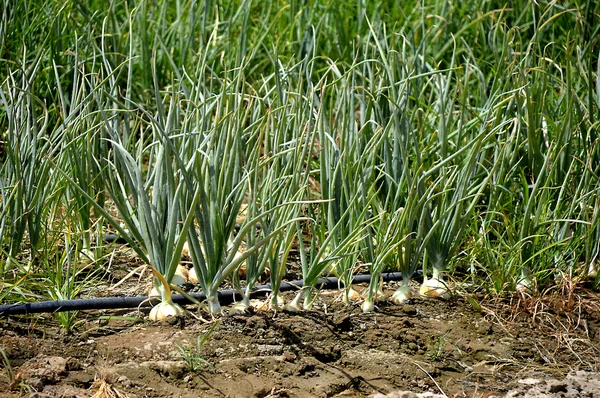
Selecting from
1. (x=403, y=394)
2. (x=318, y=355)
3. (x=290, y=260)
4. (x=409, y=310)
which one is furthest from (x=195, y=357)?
(x=290, y=260)

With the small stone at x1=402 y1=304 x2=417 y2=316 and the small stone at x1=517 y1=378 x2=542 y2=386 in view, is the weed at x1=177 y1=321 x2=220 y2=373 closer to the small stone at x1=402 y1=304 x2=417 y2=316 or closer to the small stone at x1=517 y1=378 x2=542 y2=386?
the small stone at x1=402 y1=304 x2=417 y2=316

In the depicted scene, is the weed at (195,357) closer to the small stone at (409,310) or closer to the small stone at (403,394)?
the small stone at (403,394)

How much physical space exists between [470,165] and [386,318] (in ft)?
1.95

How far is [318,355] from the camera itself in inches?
94.7

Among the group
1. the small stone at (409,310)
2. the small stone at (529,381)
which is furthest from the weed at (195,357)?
the small stone at (529,381)

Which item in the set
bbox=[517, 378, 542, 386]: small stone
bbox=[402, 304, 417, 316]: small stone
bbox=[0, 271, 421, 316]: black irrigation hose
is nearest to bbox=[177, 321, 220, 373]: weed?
bbox=[0, 271, 421, 316]: black irrigation hose

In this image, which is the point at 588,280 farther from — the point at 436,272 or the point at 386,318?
the point at 386,318

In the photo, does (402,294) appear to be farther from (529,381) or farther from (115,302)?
(115,302)

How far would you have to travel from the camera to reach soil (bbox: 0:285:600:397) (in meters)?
2.20

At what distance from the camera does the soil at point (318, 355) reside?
86.7 inches

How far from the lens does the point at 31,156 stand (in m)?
2.76

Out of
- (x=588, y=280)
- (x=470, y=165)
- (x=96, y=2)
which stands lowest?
(x=588, y=280)

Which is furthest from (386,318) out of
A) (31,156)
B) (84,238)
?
(31,156)

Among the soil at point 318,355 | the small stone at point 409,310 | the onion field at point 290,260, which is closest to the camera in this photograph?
the soil at point 318,355
